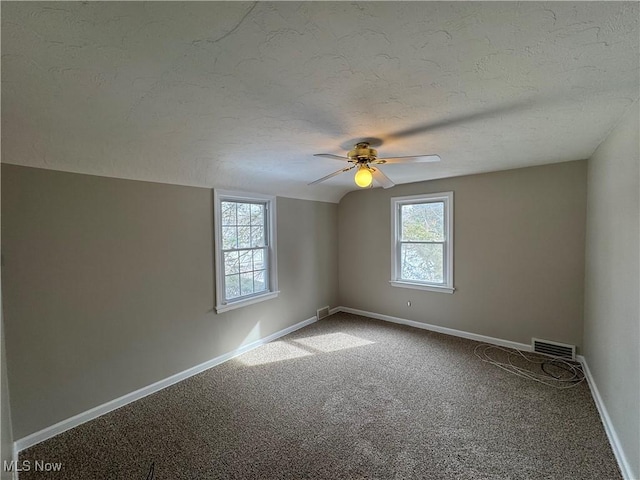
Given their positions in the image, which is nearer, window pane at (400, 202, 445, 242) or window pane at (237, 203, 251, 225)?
window pane at (237, 203, 251, 225)

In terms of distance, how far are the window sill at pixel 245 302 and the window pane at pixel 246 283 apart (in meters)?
0.14

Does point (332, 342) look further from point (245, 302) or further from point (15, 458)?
point (15, 458)

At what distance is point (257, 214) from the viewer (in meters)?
3.90

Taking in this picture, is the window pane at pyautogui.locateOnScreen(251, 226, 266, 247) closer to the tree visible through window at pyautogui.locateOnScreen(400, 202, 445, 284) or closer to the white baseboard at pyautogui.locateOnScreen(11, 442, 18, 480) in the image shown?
the tree visible through window at pyautogui.locateOnScreen(400, 202, 445, 284)

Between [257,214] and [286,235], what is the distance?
556 millimetres

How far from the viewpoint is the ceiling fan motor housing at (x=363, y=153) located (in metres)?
2.22

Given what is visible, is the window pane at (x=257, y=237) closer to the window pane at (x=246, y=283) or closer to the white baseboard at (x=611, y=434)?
the window pane at (x=246, y=283)

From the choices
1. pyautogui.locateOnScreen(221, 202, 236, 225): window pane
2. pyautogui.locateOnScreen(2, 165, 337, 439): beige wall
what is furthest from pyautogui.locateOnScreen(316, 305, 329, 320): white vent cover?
pyautogui.locateOnScreen(221, 202, 236, 225): window pane

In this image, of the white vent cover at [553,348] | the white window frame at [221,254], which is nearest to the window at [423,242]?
the white vent cover at [553,348]

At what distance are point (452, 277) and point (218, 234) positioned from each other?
10.5 ft

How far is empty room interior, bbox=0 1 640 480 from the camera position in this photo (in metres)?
1.11

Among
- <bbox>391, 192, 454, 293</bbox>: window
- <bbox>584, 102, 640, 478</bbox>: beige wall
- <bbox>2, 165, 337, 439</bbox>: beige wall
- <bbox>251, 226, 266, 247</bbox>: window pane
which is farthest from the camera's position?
<bbox>391, 192, 454, 293</bbox>: window

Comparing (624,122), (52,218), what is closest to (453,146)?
(624,122)

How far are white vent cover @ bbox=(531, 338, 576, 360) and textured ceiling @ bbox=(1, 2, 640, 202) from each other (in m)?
2.26
